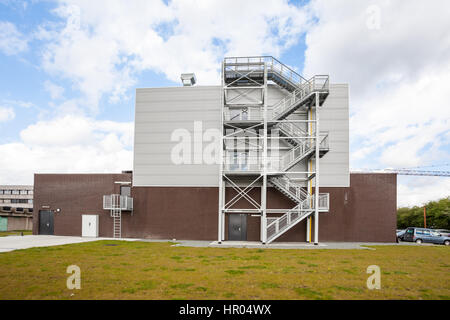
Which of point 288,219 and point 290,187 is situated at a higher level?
point 290,187

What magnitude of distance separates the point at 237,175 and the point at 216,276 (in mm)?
12353

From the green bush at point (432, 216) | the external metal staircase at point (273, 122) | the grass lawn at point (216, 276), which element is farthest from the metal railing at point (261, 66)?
the green bush at point (432, 216)

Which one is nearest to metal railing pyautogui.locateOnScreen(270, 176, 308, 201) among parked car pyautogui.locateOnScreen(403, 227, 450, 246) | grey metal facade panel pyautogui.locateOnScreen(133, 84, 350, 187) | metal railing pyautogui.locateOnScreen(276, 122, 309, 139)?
grey metal facade panel pyautogui.locateOnScreen(133, 84, 350, 187)

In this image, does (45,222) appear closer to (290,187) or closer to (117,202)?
Result: (117,202)

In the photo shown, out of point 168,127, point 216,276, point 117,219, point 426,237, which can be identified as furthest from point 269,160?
point 426,237

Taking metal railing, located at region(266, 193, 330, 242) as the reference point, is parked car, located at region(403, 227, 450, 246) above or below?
below

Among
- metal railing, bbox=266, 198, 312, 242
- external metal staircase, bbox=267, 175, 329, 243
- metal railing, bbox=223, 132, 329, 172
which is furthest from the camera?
metal railing, bbox=223, 132, 329, 172

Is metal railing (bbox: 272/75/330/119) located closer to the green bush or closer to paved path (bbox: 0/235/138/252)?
paved path (bbox: 0/235/138/252)

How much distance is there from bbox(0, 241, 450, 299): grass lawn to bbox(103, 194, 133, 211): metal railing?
293 inches

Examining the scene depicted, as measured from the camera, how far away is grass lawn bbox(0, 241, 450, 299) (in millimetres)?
7996

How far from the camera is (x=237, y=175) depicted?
22.0m

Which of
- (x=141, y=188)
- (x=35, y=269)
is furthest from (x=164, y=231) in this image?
(x=35, y=269)
